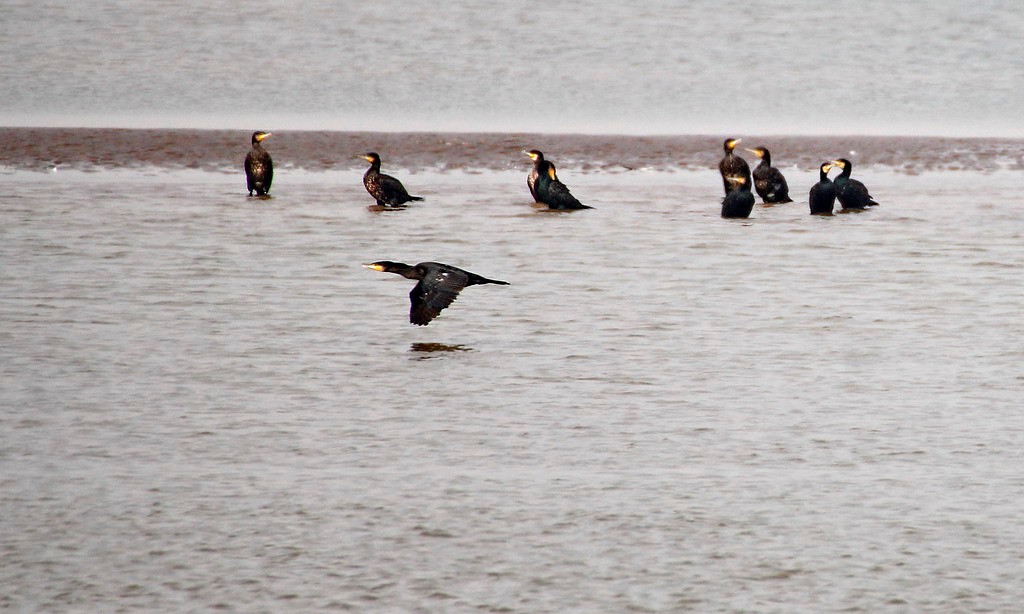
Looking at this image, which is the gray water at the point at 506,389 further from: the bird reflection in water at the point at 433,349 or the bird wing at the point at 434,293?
the bird wing at the point at 434,293

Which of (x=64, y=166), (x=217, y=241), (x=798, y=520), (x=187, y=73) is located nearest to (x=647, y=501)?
(x=798, y=520)

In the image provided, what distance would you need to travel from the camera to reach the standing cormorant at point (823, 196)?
16.9m

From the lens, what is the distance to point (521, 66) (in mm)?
32906

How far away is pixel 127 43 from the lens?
34562mm

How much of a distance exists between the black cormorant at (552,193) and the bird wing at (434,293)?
6665 mm

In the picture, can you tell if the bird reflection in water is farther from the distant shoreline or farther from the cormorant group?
the distant shoreline

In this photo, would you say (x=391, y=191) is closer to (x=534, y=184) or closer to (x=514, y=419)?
(x=534, y=184)

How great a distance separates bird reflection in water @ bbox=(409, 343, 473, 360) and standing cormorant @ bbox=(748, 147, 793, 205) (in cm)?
847

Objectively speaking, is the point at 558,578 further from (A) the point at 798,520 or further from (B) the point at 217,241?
(B) the point at 217,241

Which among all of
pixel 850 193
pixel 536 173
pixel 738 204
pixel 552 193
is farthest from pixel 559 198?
pixel 850 193

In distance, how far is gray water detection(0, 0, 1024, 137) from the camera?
29.2 meters

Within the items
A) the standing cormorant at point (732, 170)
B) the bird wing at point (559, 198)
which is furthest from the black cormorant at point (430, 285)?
the standing cormorant at point (732, 170)

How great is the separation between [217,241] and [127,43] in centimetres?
2105

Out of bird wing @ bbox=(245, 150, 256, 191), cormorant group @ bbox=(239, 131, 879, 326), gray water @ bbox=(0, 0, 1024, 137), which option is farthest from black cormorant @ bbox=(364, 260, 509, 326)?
gray water @ bbox=(0, 0, 1024, 137)
